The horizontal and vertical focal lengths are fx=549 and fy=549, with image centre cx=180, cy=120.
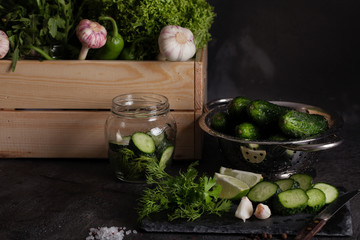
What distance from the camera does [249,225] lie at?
5.04 ft

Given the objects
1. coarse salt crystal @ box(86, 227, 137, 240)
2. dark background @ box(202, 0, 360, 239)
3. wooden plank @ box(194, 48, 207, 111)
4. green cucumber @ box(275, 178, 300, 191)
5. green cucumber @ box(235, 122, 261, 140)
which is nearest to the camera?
coarse salt crystal @ box(86, 227, 137, 240)

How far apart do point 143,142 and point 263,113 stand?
15.8 inches

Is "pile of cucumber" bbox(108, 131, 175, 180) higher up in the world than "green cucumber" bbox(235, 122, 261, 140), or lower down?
lower down

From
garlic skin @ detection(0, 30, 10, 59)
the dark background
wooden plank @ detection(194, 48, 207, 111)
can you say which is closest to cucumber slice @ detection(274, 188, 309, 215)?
wooden plank @ detection(194, 48, 207, 111)

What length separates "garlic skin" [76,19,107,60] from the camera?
1.85 meters

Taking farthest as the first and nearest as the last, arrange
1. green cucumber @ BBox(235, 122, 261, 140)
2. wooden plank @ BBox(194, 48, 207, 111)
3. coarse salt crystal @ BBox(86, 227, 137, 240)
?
wooden plank @ BBox(194, 48, 207, 111) → green cucumber @ BBox(235, 122, 261, 140) → coarse salt crystal @ BBox(86, 227, 137, 240)

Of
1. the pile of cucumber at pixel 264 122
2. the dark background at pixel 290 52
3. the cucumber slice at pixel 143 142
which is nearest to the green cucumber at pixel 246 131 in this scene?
the pile of cucumber at pixel 264 122

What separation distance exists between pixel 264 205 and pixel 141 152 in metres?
0.43

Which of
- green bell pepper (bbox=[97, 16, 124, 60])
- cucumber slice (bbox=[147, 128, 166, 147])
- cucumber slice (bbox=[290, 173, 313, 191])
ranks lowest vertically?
cucumber slice (bbox=[290, 173, 313, 191])

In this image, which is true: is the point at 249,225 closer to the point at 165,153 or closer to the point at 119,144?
the point at 165,153

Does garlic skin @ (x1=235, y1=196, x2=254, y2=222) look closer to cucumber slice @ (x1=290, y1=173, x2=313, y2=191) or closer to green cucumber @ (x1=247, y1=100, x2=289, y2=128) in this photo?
cucumber slice @ (x1=290, y1=173, x2=313, y2=191)

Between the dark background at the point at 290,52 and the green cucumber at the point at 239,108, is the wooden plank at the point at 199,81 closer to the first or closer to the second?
the green cucumber at the point at 239,108

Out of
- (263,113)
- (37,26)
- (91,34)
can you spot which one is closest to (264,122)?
(263,113)

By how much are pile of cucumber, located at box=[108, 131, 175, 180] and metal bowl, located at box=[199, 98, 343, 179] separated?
150 mm
